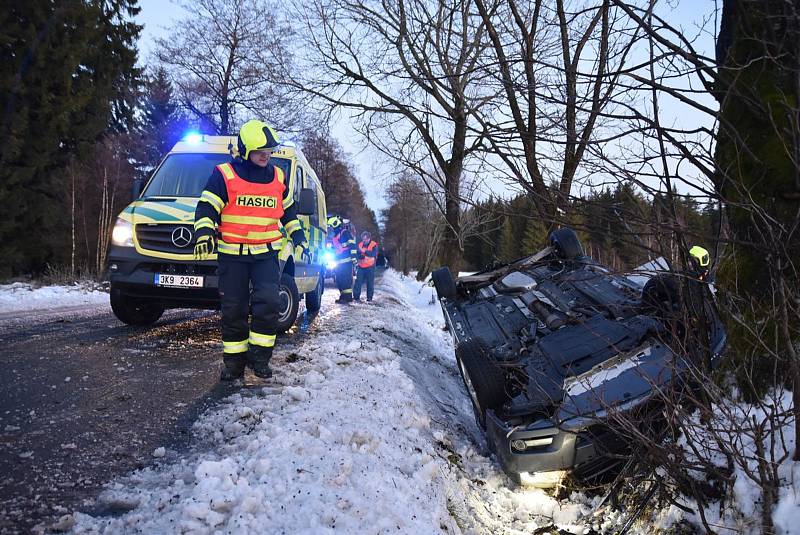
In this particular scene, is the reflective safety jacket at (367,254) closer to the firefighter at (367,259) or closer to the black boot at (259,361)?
the firefighter at (367,259)

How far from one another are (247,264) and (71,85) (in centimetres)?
1552

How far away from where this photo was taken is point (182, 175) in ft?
18.8

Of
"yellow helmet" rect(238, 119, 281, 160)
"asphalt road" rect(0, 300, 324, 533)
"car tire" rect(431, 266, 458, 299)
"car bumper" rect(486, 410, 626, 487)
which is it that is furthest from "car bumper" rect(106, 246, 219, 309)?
"car bumper" rect(486, 410, 626, 487)

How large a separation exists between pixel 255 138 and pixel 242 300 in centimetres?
127

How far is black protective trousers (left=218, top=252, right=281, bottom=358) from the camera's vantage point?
369 cm

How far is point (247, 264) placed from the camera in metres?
3.79

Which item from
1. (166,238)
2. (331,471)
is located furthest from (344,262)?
(331,471)

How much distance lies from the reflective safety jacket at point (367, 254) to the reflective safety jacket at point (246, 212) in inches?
306

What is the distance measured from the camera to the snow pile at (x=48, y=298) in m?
7.73

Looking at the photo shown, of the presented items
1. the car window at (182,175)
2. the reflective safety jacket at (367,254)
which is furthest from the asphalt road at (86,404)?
the reflective safety jacket at (367,254)

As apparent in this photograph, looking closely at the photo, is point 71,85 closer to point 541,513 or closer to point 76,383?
point 76,383

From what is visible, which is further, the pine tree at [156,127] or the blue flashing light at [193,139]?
the pine tree at [156,127]

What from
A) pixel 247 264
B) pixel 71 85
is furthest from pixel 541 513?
pixel 71 85

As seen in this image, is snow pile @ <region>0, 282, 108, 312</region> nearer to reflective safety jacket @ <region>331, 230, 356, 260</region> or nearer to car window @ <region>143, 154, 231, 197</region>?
car window @ <region>143, 154, 231, 197</region>
